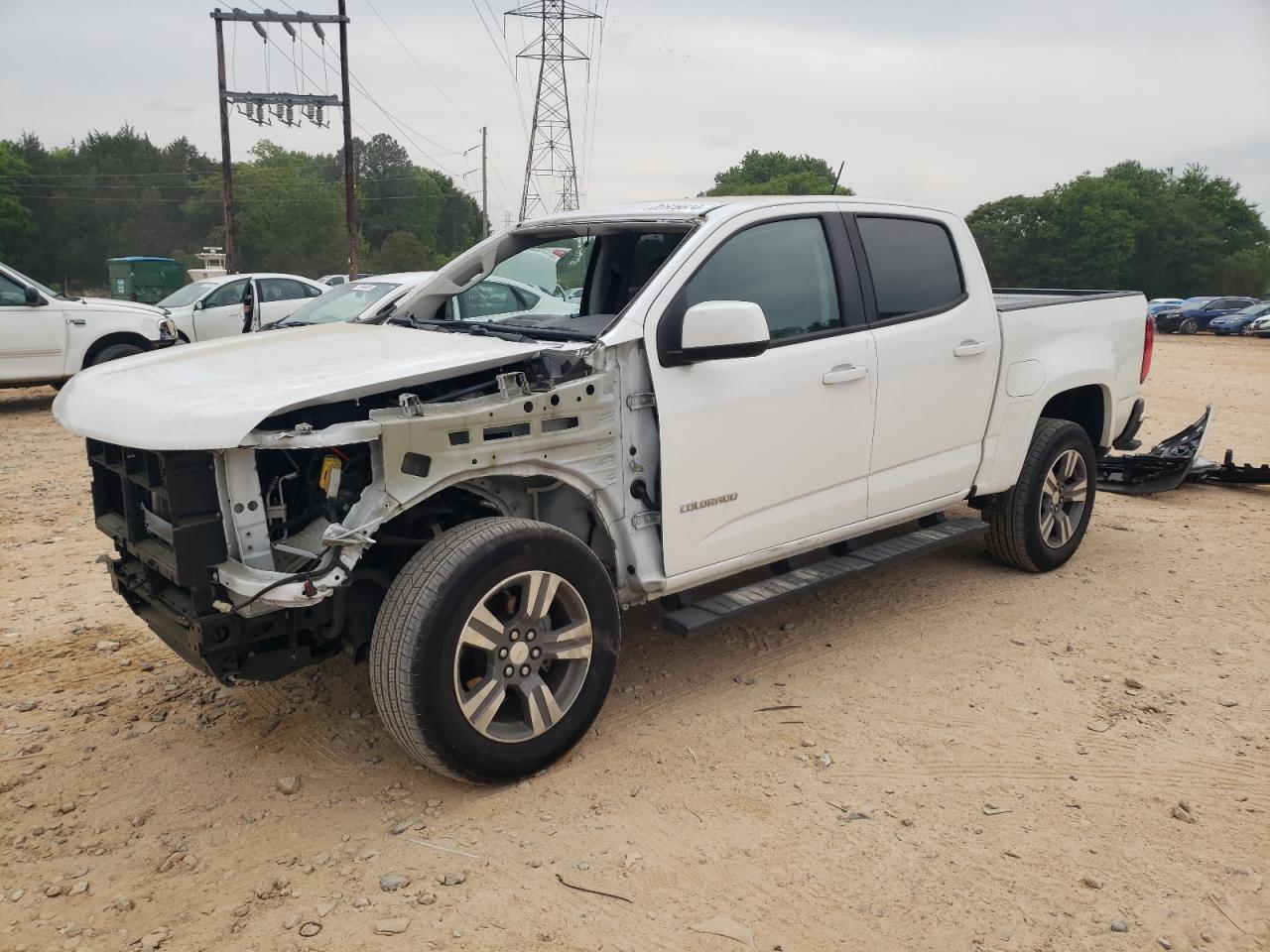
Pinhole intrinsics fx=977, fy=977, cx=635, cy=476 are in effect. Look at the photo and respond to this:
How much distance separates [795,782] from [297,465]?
6.60ft

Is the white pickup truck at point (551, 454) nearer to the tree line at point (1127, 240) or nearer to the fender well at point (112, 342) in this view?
the fender well at point (112, 342)

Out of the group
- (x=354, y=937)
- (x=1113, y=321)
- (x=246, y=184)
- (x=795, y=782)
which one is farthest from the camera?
(x=246, y=184)

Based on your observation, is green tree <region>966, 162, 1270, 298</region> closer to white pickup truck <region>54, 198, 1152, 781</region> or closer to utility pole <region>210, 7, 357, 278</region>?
utility pole <region>210, 7, 357, 278</region>

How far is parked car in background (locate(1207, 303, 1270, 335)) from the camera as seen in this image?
1167 inches

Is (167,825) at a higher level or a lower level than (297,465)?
lower

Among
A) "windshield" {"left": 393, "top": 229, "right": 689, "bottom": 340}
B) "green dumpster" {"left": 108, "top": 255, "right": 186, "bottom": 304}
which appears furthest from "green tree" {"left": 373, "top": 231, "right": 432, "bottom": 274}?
"windshield" {"left": 393, "top": 229, "right": 689, "bottom": 340}

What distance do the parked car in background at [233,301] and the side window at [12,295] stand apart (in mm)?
2422

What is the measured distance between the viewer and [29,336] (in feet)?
37.1

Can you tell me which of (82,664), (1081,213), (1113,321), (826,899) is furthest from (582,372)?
(1081,213)

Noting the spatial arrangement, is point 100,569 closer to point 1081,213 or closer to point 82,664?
point 82,664

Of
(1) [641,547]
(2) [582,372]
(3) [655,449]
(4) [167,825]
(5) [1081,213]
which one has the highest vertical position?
(5) [1081,213]

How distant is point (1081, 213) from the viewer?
62.3m

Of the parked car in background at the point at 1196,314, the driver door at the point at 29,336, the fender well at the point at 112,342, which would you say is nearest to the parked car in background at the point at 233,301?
the fender well at the point at 112,342

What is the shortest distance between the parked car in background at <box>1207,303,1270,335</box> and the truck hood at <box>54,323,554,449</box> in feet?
105
